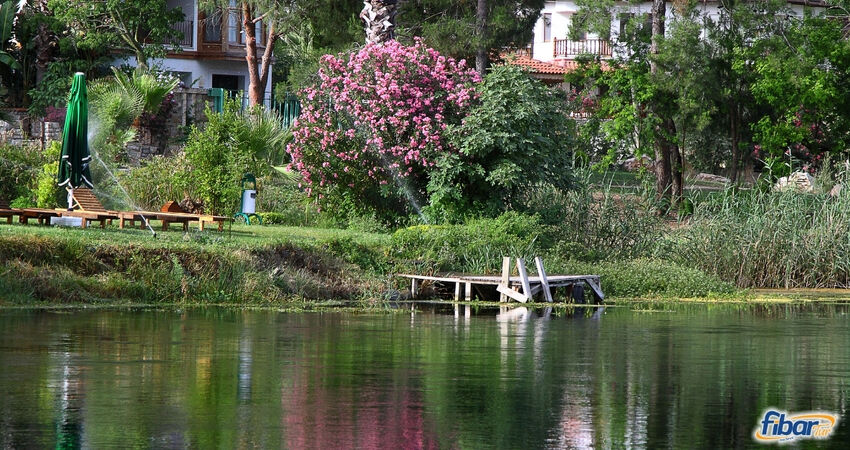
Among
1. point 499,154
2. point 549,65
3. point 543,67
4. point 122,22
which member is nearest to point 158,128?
point 122,22

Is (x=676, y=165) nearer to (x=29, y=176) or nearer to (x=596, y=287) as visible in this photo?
(x=596, y=287)

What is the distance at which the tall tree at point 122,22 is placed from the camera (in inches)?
1917

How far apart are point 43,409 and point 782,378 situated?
7.86 metres

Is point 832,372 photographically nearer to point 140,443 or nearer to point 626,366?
point 626,366

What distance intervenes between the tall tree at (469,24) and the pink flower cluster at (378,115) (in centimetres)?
804

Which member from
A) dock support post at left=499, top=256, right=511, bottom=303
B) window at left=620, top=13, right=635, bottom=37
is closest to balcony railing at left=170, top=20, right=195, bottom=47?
window at left=620, top=13, right=635, bottom=37

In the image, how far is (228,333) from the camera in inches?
738

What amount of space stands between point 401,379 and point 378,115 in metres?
16.2

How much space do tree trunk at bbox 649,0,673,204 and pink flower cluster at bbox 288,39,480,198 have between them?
399 inches

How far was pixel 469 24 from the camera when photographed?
133 ft

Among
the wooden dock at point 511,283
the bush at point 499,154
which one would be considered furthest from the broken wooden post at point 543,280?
the bush at point 499,154

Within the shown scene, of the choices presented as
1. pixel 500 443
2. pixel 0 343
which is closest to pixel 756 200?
pixel 0 343

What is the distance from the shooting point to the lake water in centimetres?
1186

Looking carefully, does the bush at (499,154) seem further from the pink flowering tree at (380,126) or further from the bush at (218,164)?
the bush at (218,164)
